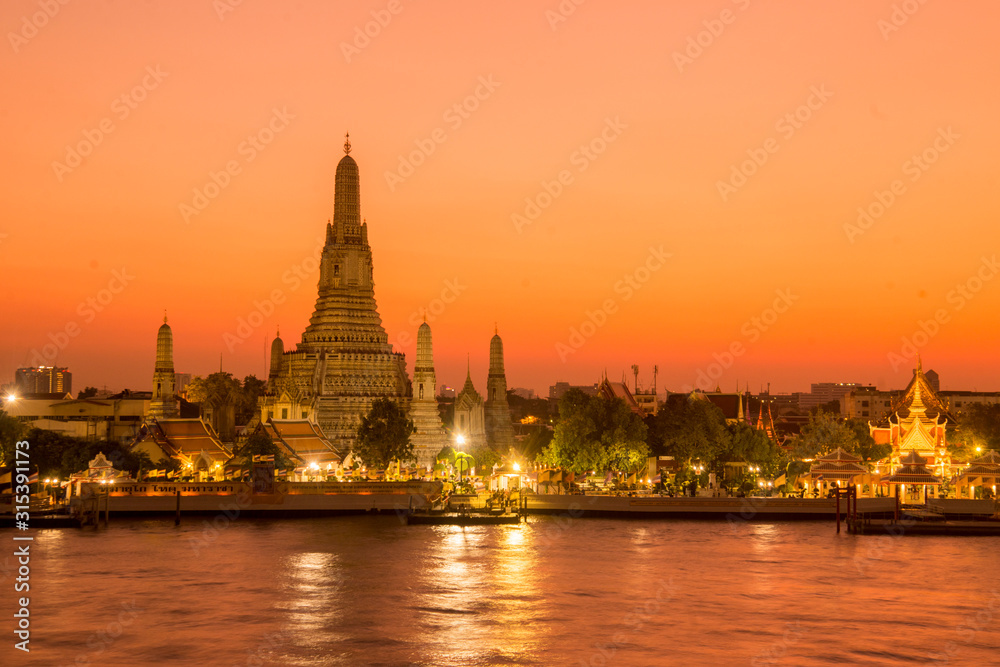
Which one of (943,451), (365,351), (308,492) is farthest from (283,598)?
(943,451)

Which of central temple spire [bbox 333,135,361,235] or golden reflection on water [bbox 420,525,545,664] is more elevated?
central temple spire [bbox 333,135,361,235]

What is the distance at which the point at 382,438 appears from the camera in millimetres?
75750

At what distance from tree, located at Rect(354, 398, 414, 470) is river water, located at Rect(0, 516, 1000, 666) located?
52.0 feet

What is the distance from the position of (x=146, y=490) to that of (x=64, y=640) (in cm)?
3425

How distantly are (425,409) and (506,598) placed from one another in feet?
147

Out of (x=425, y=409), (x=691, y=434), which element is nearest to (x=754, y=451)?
(x=691, y=434)

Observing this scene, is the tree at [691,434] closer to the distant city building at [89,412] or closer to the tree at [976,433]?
the tree at [976,433]

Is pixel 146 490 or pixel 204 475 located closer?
pixel 146 490

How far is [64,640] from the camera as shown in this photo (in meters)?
34.3

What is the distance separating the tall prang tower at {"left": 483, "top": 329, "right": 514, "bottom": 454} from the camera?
9506 centimetres

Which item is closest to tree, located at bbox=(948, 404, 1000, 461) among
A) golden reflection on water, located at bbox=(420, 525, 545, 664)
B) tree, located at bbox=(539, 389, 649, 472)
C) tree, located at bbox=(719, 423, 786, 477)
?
tree, located at bbox=(719, 423, 786, 477)

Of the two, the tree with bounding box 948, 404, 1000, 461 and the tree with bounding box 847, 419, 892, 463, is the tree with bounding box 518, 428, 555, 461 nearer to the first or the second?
the tree with bounding box 847, 419, 892, 463

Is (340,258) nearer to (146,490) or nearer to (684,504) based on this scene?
(146,490)

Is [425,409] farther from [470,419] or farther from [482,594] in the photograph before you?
[482,594]
